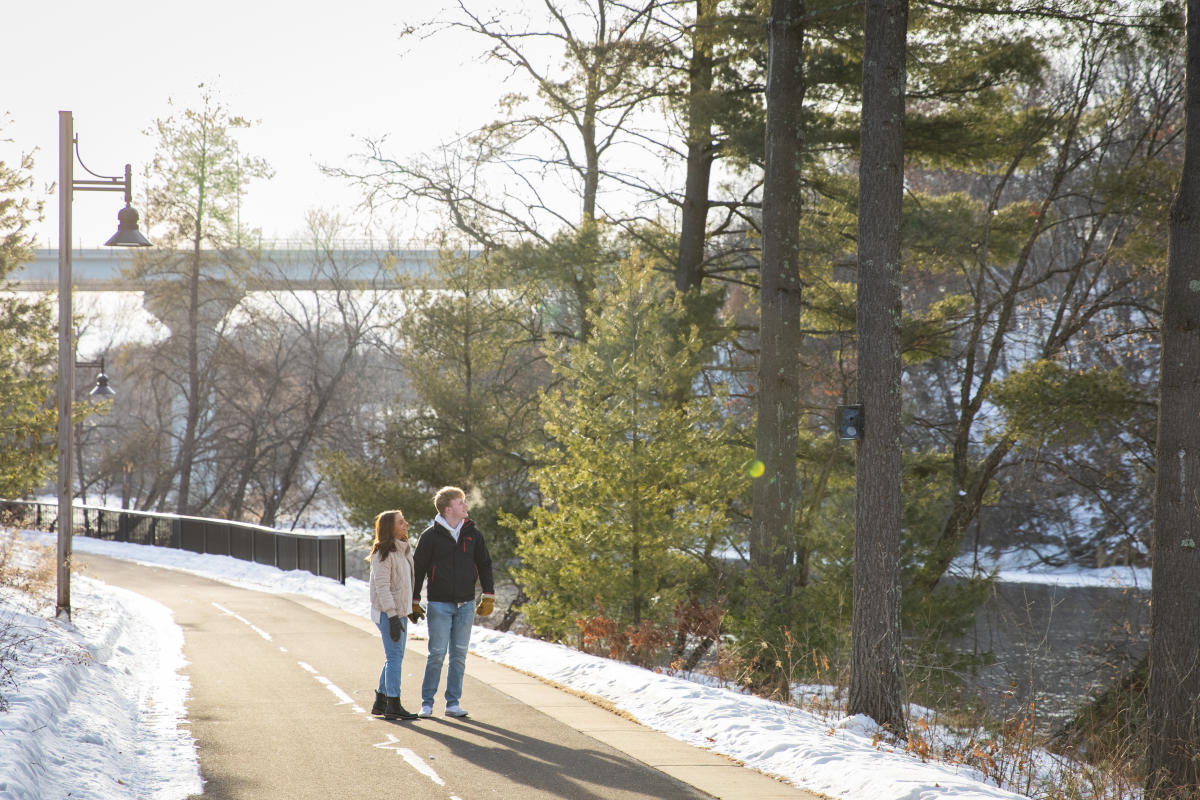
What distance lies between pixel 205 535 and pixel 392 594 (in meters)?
25.7

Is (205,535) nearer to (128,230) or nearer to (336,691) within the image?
(128,230)

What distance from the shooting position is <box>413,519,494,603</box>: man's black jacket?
8992mm

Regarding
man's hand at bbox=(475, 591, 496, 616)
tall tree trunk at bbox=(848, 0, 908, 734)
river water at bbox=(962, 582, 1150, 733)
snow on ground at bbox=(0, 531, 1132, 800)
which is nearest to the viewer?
snow on ground at bbox=(0, 531, 1132, 800)

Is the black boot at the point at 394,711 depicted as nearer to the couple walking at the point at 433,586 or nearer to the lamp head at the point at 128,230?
the couple walking at the point at 433,586

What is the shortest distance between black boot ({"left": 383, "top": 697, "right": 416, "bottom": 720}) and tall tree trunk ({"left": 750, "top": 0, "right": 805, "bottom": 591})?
22.3 feet

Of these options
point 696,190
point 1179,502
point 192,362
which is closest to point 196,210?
point 192,362

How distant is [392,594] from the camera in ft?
30.1

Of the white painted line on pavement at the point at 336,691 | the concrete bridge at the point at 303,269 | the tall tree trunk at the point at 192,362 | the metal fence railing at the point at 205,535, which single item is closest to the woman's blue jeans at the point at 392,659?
the white painted line on pavement at the point at 336,691

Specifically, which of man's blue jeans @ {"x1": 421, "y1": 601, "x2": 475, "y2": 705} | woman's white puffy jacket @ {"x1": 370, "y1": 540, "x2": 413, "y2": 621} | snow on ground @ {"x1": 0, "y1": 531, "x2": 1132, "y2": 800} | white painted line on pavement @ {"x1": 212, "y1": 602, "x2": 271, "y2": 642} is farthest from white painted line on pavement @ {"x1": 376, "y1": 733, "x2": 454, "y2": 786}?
white painted line on pavement @ {"x1": 212, "y1": 602, "x2": 271, "y2": 642}

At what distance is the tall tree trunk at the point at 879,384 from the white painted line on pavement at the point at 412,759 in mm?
4118

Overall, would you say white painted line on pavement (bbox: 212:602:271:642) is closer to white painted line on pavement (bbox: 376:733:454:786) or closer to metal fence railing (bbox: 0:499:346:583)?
metal fence railing (bbox: 0:499:346:583)

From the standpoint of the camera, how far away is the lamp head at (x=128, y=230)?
528 inches

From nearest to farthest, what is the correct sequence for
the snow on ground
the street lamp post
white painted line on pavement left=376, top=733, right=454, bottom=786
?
the snow on ground
white painted line on pavement left=376, top=733, right=454, bottom=786
the street lamp post

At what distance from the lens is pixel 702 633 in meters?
16.2
